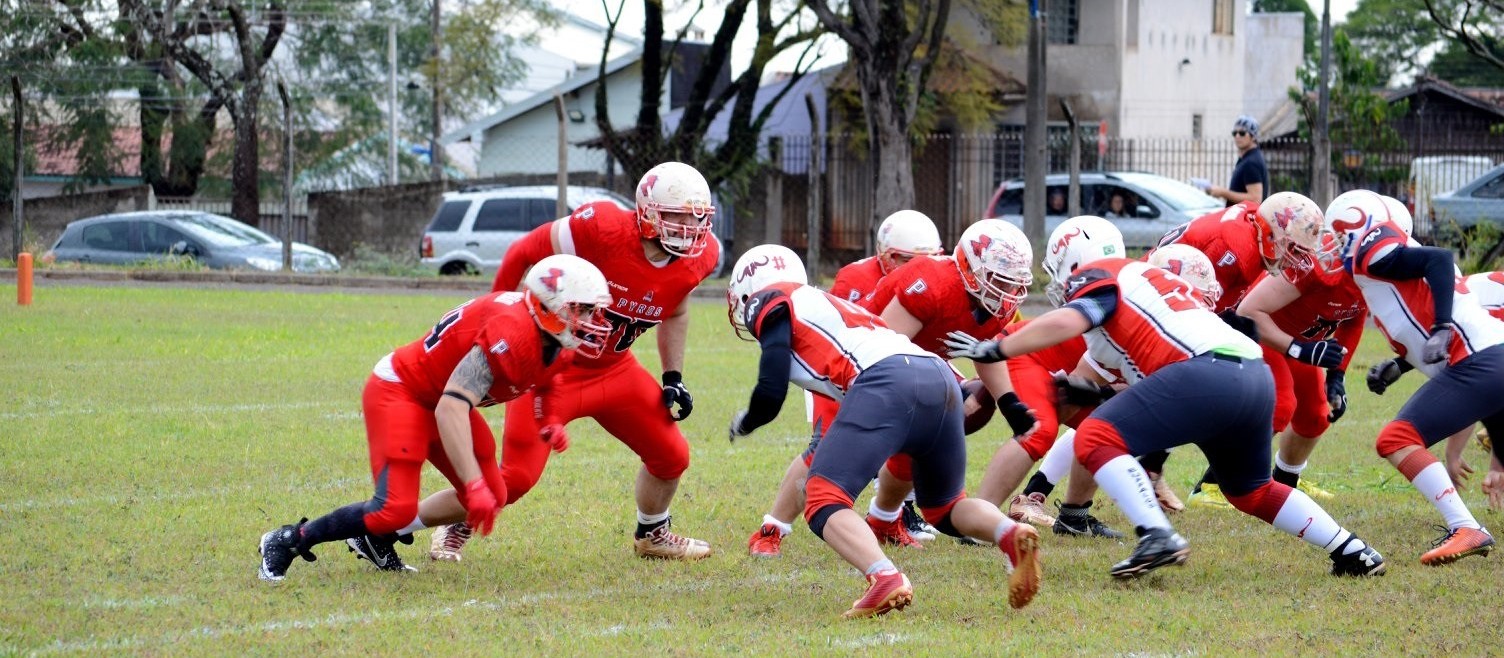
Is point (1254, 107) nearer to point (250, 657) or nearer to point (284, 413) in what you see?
point (284, 413)

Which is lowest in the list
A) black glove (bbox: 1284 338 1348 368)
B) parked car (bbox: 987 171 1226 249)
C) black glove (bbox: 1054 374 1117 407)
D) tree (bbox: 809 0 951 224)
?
black glove (bbox: 1054 374 1117 407)

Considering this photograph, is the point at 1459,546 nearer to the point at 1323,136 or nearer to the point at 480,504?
the point at 480,504

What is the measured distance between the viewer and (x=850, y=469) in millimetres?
5574

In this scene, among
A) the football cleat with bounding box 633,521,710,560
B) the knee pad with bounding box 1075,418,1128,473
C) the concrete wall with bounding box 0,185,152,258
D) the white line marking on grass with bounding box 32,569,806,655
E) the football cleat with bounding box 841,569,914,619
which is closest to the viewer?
the white line marking on grass with bounding box 32,569,806,655

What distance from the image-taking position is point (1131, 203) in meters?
20.5

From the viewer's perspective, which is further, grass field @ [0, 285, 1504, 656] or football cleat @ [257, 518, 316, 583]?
football cleat @ [257, 518, 316, 583]

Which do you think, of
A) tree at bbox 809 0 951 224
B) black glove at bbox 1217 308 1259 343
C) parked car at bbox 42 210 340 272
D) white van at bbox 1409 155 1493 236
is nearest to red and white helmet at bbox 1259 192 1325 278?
black glove at bbox 1217 308 1259 343

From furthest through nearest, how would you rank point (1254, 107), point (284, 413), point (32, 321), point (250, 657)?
point (1254, 107) → point (32, 321) → point (284, 413) → point (250, 657)

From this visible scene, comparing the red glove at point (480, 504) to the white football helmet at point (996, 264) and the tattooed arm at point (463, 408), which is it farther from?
the white football helmet at point (996, 264)

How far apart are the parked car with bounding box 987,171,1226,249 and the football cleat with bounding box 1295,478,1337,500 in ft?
37.0

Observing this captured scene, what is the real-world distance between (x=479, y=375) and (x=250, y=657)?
4.13 feet

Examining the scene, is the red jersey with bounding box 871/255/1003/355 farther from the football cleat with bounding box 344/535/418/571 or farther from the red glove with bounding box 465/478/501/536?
the football cleat with bounding box 344/535/418/571

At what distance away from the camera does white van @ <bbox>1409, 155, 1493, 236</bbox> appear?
2212 centimetres

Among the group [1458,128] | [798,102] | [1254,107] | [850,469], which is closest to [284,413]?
[850,469]
